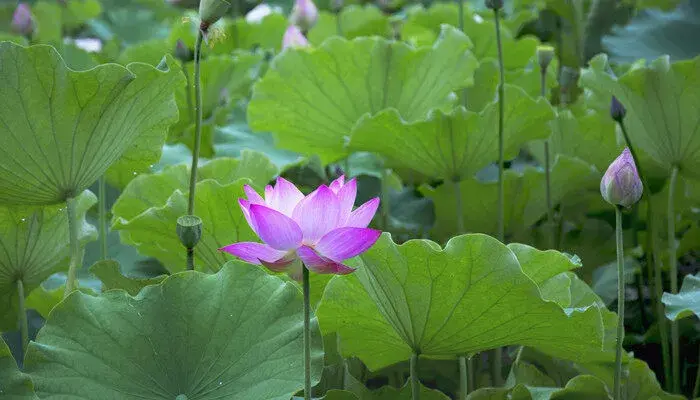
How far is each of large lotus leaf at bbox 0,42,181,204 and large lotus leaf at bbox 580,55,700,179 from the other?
0.57 meters

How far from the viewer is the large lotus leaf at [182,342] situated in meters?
0.90

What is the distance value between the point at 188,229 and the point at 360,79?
57 centimetres

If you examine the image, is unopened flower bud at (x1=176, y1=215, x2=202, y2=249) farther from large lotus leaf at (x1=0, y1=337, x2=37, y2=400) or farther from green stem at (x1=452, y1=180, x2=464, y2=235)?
green stem at (x1=452, y1=180, x2=464, y2=235)

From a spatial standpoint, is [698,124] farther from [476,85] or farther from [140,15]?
[140,15]

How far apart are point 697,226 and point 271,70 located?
0.65 m

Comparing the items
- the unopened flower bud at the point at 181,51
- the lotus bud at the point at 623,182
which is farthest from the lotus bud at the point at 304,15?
the lotus bud at the point at 623,182

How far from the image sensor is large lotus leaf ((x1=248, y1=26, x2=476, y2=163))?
150 centimetres

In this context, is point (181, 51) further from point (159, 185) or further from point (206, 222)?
point (206, 222)

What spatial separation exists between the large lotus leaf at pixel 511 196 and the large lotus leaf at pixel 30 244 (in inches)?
20.9

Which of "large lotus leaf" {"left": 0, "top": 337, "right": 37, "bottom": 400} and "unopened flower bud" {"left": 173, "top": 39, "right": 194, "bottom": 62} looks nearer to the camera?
"large lotus leaf" {"left": 0, "top": 337, "right": 37, "bottom": 400}

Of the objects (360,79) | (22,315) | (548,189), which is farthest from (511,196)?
(22,315)

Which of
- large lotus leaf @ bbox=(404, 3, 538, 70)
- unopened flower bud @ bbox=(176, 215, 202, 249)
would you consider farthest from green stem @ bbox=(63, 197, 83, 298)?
large lotus leaf @ bbox=(404, 3, 538, 70)

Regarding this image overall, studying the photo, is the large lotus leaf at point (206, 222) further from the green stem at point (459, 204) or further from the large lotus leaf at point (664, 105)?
the large lotus leaf at point (664, 105)

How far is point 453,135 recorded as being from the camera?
4.38 feet
